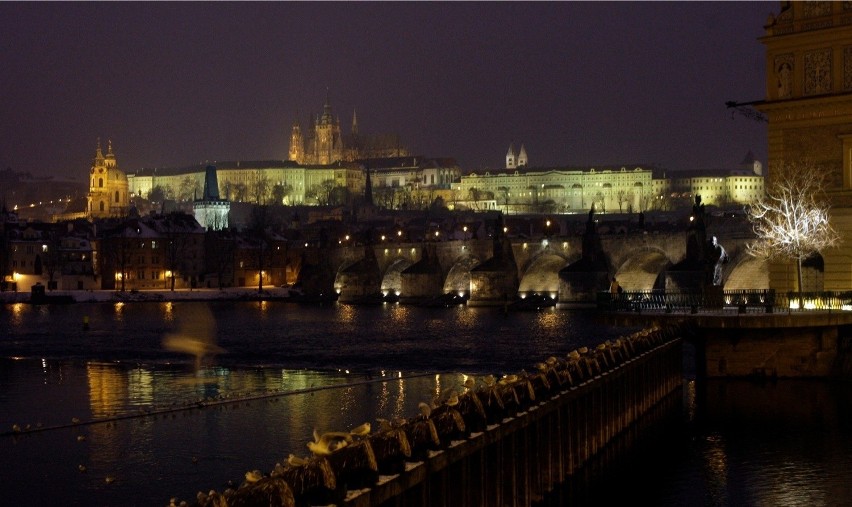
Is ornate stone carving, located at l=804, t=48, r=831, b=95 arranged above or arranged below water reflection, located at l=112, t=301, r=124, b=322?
above

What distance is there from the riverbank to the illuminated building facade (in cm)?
8587

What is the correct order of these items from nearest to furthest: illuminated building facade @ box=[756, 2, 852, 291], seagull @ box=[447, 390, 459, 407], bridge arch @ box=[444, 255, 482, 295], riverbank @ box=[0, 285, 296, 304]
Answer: seagull @ box=[447, 390, 459, 407] < illuminated building facade @ box=[756, 2, 852, 291] < riverbank @ box=[0, 285, 296, 304] < bridge arch @ box=[444, 255, 482, 295]

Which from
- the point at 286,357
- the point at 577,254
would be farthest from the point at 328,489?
the point at 577,254

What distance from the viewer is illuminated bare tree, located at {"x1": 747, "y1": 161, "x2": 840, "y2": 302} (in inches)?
1341

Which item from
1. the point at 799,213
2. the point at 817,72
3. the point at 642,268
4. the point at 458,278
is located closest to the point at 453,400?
the point at 799,213

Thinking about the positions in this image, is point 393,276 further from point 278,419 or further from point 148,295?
point 278,419

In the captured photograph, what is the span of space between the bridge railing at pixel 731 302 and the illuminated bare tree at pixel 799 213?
53 cm

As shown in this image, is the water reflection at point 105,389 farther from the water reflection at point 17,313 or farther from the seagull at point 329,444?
the water reflection at point 17,313

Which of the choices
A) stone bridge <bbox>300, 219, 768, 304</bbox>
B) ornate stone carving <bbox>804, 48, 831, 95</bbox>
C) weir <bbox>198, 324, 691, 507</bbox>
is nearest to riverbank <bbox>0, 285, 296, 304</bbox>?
stone bridge <bbox>300, 219, 768, 304</bbox>

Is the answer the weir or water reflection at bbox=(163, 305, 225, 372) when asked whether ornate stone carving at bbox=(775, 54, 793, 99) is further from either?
water reflection at bbox=(163, 305, 225, 372)

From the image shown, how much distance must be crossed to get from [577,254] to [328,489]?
9478 cm

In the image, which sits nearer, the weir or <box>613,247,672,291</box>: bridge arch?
the weir

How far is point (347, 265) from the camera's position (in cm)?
13250

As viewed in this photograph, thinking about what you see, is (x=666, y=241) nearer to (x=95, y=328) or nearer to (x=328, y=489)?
(x=95, y=328)
